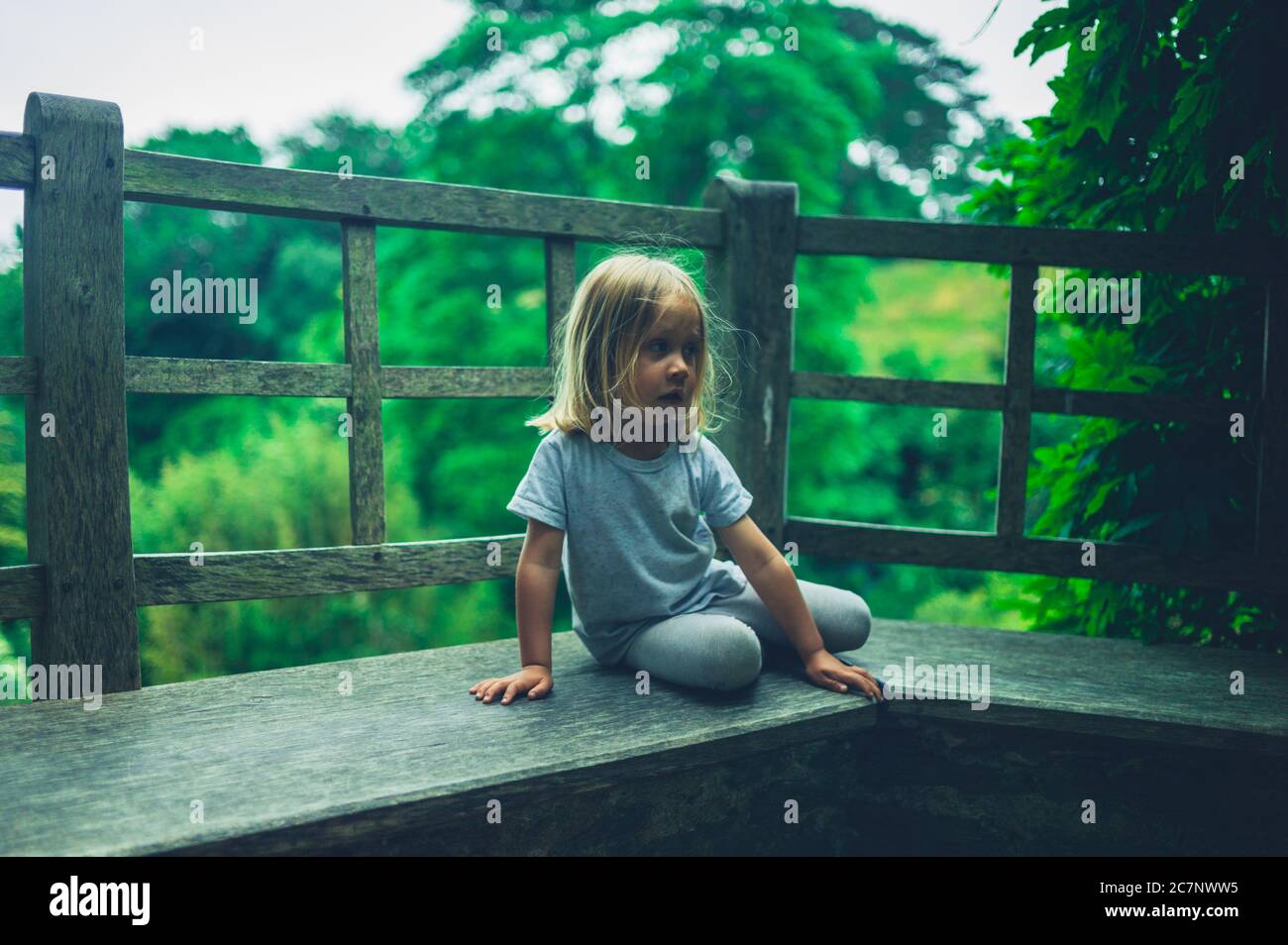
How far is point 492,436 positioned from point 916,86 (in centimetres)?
1477

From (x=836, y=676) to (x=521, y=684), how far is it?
0.76 meters

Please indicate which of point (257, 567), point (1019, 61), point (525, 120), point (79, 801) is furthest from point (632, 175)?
point (79, 801)

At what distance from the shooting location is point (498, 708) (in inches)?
86.4

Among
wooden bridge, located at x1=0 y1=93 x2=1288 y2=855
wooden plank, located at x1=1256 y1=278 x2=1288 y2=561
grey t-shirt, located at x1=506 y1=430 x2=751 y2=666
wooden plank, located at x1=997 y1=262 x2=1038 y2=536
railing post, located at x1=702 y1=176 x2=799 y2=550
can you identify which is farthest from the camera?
railing post, located at x1=702 y1=176 x2=799 y2=550

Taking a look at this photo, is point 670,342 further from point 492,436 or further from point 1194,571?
point 492,436

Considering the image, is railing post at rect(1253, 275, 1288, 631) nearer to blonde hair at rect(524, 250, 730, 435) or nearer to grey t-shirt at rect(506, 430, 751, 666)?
grey t-shirt at rect(506, 430, 751, 666)

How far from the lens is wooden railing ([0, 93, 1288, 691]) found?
86.5 inches

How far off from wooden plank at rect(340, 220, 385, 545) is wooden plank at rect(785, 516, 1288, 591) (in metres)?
1.32

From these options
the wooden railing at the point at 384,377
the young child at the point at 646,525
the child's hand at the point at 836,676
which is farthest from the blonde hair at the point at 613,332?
the child's hand at the point at 836,676

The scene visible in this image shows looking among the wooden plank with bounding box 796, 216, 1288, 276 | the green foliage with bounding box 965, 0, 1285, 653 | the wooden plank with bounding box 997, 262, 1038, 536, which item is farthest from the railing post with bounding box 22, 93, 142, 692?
the green foliage with bounding box 965, 0, 1285, 653

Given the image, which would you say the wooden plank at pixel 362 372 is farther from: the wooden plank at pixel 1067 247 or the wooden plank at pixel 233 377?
the wooden plank at pixel 1067 247

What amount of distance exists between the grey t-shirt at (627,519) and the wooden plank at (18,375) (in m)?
1.10

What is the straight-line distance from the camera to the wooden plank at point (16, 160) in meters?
2.14

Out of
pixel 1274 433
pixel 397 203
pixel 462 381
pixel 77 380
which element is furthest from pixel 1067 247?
→ pixel 77 380
